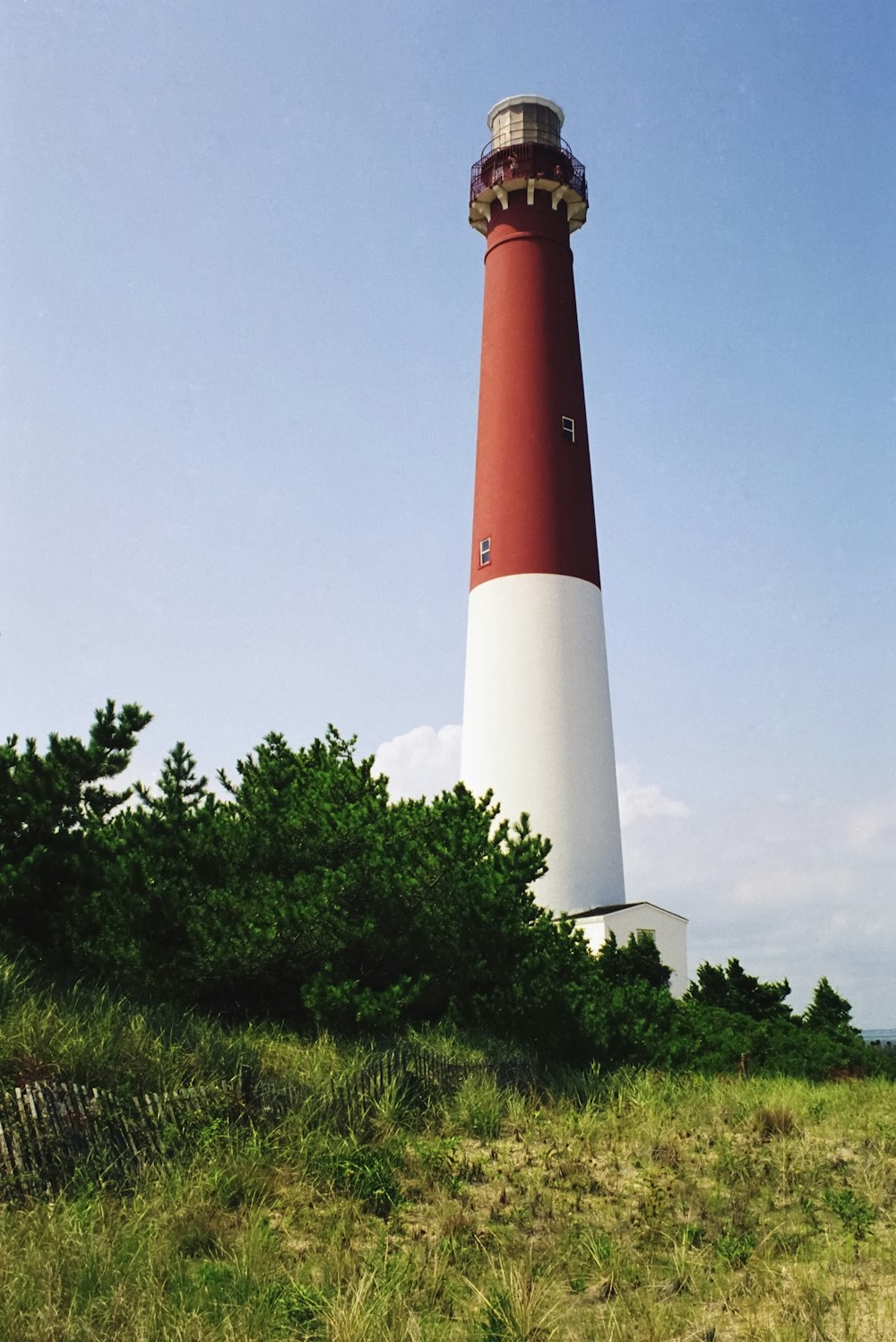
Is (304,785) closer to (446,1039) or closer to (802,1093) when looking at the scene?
(446,1039)

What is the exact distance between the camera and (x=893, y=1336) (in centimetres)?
675

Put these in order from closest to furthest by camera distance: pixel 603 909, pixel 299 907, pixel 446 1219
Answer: pixel 446 1219
pixel 299 907
pixel 603 909

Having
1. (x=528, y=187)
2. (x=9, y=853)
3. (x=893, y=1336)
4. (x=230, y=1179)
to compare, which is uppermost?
(x=528, y=187)

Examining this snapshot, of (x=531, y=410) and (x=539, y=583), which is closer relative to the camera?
(x=539, y=583)

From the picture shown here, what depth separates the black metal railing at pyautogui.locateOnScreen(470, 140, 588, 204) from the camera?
2800 cm

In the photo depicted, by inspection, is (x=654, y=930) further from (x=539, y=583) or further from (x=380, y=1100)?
(x=380, y=1100)

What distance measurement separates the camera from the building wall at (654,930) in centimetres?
2347

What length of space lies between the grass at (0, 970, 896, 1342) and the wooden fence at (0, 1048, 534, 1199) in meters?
0.19

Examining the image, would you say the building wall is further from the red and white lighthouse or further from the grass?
the grass

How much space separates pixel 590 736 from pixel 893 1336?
1847cm

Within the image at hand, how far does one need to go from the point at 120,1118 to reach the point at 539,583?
57.3 feet

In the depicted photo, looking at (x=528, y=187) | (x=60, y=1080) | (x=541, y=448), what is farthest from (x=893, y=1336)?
(x=528, y=187)

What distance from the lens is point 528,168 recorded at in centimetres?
2797

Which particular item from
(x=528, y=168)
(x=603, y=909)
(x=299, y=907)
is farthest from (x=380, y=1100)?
(x=528, y=168)
